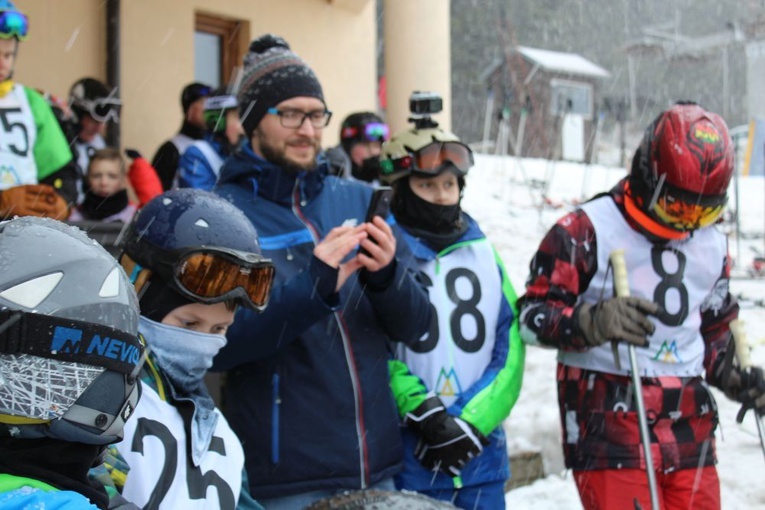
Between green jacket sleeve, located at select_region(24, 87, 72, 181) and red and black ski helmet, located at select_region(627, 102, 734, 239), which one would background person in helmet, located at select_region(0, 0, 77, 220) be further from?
red and black ski helmet, located at select_region(627, 102, 734, 239)

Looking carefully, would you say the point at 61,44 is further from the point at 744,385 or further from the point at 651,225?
the point at 744,385

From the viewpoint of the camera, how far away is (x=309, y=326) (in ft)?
9.12

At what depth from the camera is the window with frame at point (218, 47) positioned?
9962 millimetres

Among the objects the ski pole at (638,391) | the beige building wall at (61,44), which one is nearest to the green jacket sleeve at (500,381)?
the ski pole at (638,391)

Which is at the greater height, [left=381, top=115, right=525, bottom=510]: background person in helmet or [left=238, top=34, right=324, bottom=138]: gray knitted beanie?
[left=238, top=34, right=324, bottom=138]: gray knitted beanie

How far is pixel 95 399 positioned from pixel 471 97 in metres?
37.6

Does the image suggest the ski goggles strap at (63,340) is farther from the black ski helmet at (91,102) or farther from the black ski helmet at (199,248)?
the black ski helmet at (91,102)

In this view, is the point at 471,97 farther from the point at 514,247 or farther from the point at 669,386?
the point at 669,386

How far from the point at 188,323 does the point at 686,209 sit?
6.81 feet

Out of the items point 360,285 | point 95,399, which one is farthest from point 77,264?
point 360,285

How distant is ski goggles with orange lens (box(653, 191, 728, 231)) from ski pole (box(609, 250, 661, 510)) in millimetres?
249

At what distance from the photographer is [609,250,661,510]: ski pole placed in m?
3.16

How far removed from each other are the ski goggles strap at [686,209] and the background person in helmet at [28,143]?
2.65m

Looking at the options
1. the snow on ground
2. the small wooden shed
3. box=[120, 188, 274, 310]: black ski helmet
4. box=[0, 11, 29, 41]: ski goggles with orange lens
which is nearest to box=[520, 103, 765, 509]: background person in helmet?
the snow on ground
